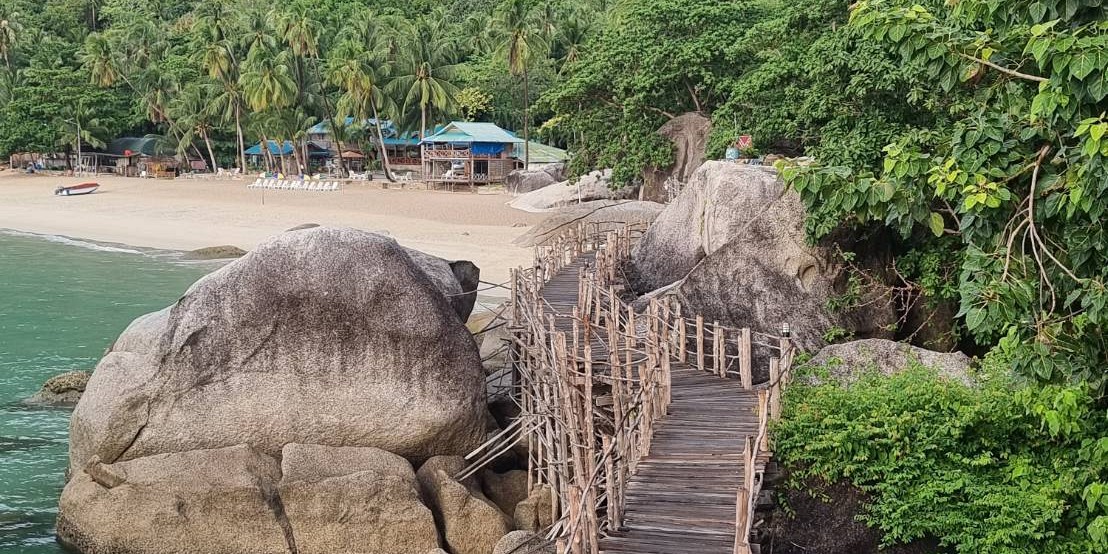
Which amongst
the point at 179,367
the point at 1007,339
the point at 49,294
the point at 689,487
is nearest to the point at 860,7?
the point at 1007,339

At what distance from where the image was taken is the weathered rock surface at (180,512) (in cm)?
1177

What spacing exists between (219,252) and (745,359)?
26.1m

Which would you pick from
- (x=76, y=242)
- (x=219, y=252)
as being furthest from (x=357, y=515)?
(x=76, y=242)

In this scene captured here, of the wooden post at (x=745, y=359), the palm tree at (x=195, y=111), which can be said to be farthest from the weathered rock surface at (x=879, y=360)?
the palm tree at (x=195, y=111)

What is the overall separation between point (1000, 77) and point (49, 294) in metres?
27.0

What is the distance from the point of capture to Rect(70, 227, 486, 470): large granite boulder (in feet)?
42.6

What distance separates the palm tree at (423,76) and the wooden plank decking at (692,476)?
42411 mm

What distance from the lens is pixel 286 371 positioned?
1314 centimetres

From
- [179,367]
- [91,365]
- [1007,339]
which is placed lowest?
[91,365]

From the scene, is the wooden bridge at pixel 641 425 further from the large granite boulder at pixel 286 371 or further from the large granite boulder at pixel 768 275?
the large granite boulder at pixel 286 371

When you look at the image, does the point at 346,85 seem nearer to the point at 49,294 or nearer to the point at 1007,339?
the point at 49,294

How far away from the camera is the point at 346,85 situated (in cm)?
5294

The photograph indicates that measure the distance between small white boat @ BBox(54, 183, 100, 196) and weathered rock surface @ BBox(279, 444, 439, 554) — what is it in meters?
44.4

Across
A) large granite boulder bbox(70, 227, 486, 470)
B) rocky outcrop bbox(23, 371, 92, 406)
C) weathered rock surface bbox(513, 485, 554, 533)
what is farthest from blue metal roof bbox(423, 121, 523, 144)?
weathered rock surface bbox(513, 485, 554, 533)
